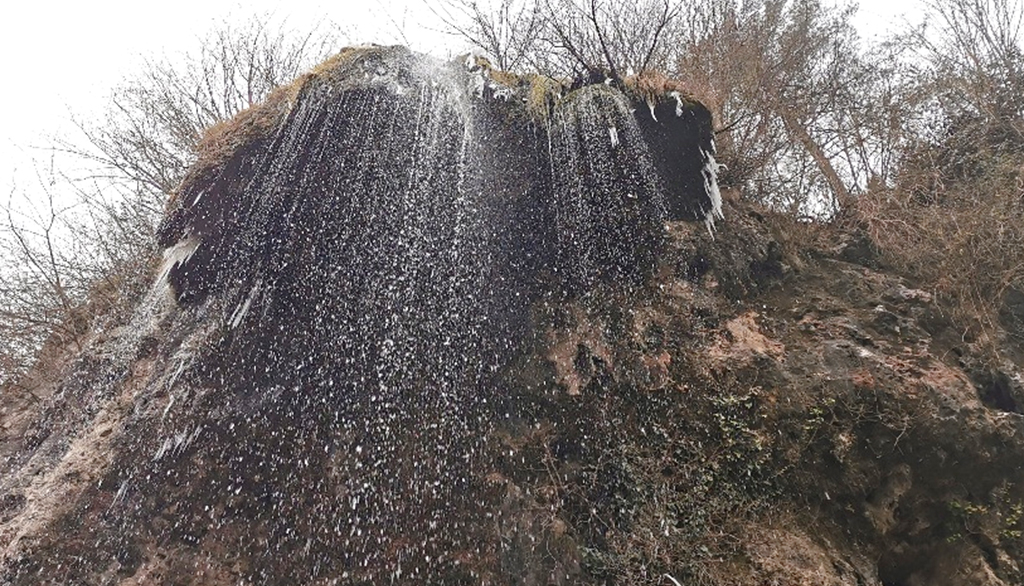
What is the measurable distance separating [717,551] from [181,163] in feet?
33.3

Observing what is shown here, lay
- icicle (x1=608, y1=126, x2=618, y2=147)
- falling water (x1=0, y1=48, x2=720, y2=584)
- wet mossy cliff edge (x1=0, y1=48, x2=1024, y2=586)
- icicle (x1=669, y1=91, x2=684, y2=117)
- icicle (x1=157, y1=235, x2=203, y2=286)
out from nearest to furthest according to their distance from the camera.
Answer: wet mossy cliff edge (x1=0, y1=48, x2=1024, y2=586) → falling water (x1=0, y1=48, x2=720, y2=584) → icicle (x1=157, y1=235, x2=203, y2=286) → icicle (x1=608, y1=126, x2=618, y2=147) → icicle (x1=669, y1=91, x2=684, y2=117)

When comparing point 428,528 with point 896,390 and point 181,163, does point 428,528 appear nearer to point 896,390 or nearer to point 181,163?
point 896,390

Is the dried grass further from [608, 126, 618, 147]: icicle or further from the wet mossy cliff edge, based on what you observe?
[608, 126, 618, 147]: icicle

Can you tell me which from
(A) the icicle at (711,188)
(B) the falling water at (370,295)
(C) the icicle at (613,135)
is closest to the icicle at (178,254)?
(B) the falling water at (370,295)

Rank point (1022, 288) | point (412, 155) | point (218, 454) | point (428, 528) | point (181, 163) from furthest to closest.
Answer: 1. point (181, 163)
2. point (412, 155)
3. point (1022, 288)
4. point (218, 454)
5. point (428, 528)

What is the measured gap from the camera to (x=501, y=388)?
15.5ft

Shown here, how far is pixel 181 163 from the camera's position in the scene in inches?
375

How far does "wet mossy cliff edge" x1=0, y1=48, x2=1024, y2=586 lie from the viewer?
391 centimetres

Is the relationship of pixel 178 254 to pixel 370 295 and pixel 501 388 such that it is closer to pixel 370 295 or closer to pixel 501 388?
pixel 370 295

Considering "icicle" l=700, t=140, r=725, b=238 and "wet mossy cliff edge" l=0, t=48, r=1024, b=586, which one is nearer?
Result: "wet mossy cliff edge" l=0, t=48, r=1024, b=586

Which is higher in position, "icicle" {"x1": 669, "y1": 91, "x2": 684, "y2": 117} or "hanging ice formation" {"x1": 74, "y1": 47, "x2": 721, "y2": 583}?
"icicle" {"x1": 669, "y1": 91, "x2": 684, "y2": 117}

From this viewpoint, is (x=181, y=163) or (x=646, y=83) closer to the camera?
(x=646, y=83)

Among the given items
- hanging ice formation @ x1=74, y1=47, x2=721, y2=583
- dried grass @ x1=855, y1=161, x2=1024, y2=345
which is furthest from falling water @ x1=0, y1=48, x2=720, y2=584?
dried grass @ x1=855, y1=161, x2=1024, y2=345

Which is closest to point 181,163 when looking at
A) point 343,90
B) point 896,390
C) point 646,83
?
point 343,90
